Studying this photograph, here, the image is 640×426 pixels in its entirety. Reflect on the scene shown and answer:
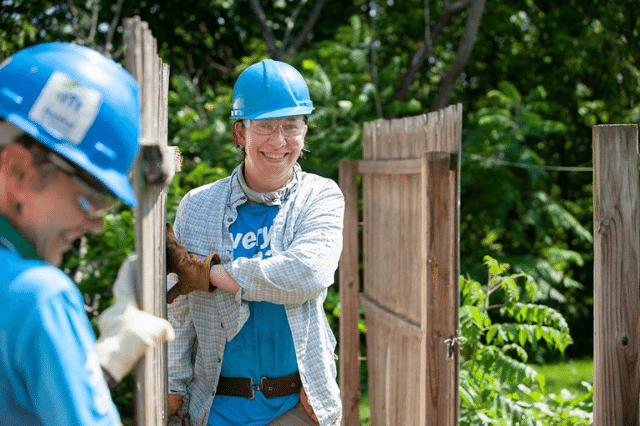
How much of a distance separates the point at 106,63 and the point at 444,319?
2450 millimetres

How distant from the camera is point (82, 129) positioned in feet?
4.41

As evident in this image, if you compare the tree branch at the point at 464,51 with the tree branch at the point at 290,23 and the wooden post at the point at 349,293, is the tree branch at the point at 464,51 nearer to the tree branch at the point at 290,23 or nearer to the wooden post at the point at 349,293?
the tree branch at the point at 290,23

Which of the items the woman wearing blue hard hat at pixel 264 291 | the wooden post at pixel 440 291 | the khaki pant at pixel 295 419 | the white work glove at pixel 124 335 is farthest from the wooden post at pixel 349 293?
the white work glove at pixel 124 335

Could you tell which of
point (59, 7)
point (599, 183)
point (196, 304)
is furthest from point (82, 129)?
point (59, 7)

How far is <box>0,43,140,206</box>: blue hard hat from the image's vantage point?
1.33 m

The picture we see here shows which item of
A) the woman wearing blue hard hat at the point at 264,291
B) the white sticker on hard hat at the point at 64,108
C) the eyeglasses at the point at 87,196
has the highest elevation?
the white sticker on hard hat at the point at 64,108

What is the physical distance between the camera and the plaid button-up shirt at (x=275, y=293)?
259 cm

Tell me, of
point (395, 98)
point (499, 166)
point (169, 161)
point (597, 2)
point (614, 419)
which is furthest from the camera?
point (597, 2)

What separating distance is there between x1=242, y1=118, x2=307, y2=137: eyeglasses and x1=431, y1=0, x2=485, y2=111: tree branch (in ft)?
16.7

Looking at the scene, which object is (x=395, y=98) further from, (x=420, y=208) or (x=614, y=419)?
(x=614, y=419)

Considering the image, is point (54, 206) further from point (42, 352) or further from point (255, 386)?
point (255, 386)

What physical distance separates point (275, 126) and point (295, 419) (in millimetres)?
1093

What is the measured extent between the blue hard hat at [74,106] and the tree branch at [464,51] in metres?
6.58

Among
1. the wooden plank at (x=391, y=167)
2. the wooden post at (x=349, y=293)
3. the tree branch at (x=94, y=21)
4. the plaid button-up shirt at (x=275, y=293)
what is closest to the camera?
the plaid button-up shirt at (x=275, y=293)
